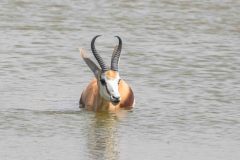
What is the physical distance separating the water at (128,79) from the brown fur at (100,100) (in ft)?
0.58

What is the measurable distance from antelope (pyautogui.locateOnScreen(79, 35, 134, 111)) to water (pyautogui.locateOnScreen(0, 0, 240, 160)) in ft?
0.71

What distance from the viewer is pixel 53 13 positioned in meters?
23.7

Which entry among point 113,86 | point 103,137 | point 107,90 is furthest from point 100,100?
point 103,137

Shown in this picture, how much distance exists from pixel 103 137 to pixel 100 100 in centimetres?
200

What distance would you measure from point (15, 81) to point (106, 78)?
227 cm

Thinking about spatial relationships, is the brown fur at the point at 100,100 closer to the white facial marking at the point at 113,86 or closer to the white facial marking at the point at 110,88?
the white facial marking at the point at 110,88

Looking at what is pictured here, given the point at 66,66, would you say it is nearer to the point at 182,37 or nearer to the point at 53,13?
the point at 182,37

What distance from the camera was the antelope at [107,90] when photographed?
48.8 ft

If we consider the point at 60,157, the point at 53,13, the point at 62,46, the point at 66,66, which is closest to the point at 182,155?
the point at 60,157

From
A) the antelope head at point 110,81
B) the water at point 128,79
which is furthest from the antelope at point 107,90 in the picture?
the water at point 128,79

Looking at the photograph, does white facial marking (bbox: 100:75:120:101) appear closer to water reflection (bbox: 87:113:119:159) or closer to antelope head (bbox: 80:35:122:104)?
antelope head (bbox: 80:35:122:104)

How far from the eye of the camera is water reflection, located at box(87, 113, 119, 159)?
12.1 meters

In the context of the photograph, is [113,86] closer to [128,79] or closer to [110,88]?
[110,88]

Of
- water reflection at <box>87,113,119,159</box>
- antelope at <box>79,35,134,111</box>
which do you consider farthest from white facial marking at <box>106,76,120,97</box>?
water reflection at <box>87,113,119,159</box>
